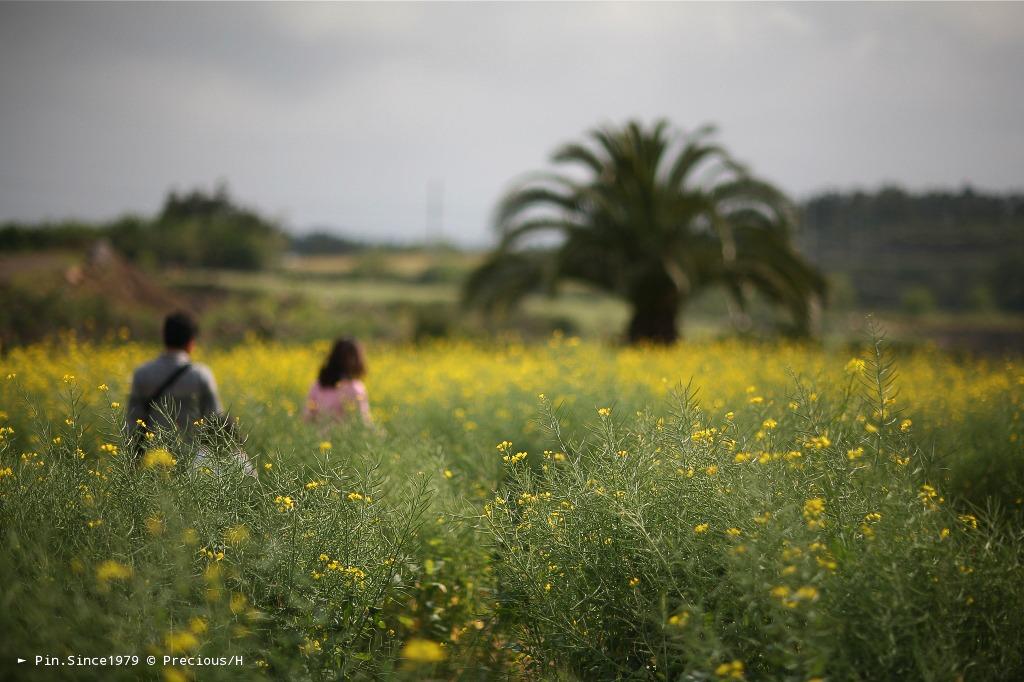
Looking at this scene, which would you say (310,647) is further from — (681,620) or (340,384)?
(340,384)

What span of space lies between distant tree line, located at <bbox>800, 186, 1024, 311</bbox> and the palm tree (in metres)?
18.0

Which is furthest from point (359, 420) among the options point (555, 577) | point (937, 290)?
point (937, 290)

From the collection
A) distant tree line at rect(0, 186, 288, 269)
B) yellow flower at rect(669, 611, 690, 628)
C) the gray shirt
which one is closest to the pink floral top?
the gray shirt

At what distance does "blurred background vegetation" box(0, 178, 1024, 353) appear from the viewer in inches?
570

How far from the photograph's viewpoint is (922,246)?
41219mm

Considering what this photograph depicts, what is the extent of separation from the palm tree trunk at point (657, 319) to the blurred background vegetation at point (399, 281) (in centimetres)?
136

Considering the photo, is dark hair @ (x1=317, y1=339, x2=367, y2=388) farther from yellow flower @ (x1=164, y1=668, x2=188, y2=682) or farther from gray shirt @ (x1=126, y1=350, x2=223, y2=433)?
yellow flower @ (x1=164, y1=668, x2=188, y2=682)

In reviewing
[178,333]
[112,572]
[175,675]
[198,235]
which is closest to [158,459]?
[112,572]

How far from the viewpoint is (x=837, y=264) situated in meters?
42.4

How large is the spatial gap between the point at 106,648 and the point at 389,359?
7.67m

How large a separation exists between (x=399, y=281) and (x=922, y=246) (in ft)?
102

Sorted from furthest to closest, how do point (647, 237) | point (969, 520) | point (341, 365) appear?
point (647, 237)
point (341, 365)
point (969, 520)

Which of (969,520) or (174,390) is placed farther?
(174,390)

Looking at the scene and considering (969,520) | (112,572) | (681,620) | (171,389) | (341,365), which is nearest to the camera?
(112,572)
